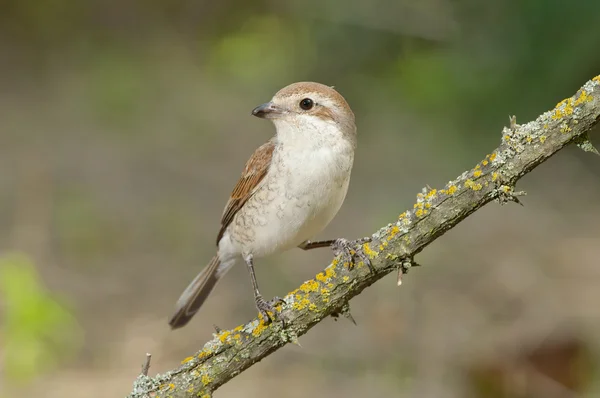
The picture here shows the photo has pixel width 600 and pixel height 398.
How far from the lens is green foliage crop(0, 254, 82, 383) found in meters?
4.62

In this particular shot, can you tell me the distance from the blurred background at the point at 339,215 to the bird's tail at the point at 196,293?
0.96 meters

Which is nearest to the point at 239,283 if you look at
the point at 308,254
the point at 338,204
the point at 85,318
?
the point at 308,254

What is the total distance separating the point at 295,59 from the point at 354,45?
78cm

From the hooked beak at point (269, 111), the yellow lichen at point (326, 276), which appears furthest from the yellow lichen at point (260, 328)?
the hooked beak at point (269, 111)

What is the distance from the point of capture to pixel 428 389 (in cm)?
527

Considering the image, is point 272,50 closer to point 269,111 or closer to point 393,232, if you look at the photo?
point 269,111

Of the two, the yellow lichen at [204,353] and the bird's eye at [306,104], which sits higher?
the bird's eye at [306,104]

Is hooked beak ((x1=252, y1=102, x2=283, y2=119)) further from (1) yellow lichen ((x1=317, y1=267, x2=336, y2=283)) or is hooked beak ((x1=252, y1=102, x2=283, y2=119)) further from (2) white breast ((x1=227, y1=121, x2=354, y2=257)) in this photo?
(1) yellow lichen ((x1=317, y1=267, x2=336, y2=283))

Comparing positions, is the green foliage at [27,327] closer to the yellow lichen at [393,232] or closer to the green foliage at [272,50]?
the yellow lichen at [393,232]

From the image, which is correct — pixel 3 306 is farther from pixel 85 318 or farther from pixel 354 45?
pixel 354 45

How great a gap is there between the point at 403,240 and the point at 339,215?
491 cm

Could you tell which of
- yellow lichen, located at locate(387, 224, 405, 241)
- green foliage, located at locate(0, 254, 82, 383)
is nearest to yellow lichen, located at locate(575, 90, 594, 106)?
yellow lichen, located at locate(387, 224, 405, 241)

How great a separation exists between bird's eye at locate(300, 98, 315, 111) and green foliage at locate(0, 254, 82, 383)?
7.08 feet

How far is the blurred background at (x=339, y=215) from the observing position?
551 cm
